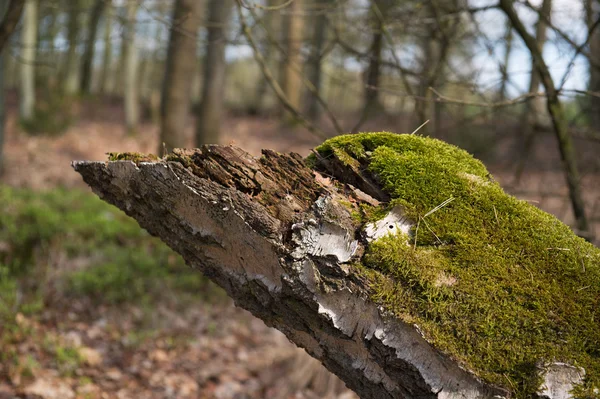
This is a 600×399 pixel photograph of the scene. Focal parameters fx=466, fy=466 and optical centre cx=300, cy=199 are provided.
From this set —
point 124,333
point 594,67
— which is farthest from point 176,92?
point 594,67

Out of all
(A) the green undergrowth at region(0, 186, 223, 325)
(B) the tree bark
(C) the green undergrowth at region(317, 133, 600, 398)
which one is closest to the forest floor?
(A) the green undergrowth at region(0, 186, 223, 325)

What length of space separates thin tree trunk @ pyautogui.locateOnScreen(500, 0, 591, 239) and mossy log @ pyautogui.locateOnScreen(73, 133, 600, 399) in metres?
1.75

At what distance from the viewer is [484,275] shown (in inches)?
56.6

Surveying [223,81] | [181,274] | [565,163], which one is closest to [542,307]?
[565,163]

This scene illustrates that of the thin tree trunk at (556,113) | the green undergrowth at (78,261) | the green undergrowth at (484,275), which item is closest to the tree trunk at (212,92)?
the green undergrowth at (78,261)

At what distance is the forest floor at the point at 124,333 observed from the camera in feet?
13.2

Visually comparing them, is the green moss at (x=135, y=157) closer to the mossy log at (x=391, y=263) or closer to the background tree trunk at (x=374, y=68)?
the mossy log at (x=391, y=263)

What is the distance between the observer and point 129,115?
14.8m

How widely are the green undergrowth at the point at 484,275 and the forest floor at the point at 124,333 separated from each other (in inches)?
94.1

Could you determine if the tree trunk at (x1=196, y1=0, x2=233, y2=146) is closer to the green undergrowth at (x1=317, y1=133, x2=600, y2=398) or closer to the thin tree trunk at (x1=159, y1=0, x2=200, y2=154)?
the thin tree trunk at (x1=159, y1=0, x2=200, y2=154)

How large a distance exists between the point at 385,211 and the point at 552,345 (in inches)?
24.3

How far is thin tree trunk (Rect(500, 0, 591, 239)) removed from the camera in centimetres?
317

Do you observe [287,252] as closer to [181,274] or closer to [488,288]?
[488,288]

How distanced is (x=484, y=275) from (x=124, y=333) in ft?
14.5
